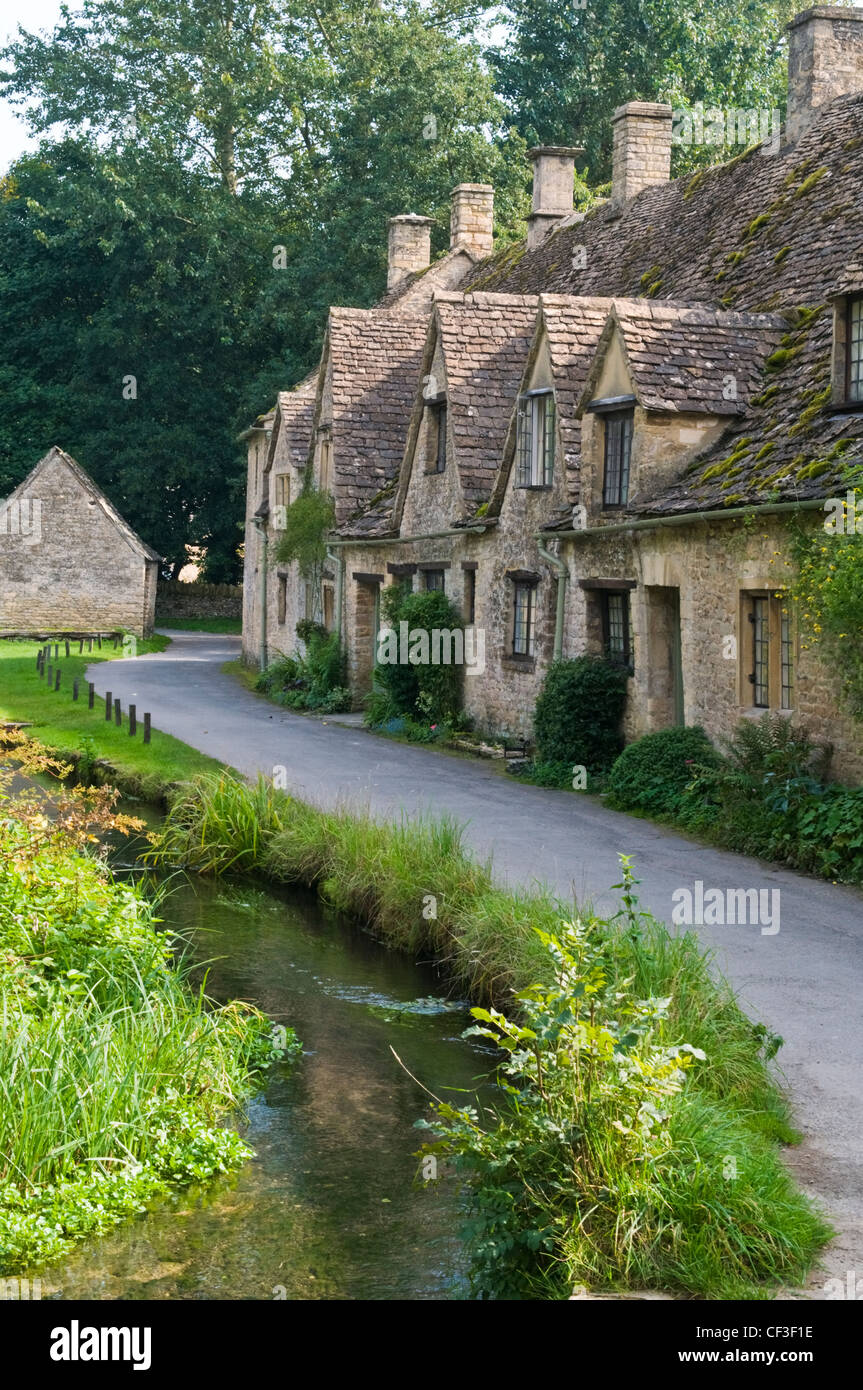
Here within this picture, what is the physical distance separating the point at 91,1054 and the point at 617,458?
13.1 meters

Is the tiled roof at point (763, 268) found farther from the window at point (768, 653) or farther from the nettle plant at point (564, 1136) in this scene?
the nettle plant at point (564, 1136)

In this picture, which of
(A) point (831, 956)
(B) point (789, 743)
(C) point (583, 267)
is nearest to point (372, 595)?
(C) point (583, 267)

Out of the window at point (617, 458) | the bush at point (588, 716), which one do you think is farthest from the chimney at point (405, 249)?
the bush at point (588, 716)

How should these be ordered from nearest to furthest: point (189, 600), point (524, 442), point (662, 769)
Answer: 1. point (662, 769)
2. point (524, 442)
3. point (189, 600)

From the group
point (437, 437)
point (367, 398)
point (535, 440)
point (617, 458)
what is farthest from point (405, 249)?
point (617, 458)

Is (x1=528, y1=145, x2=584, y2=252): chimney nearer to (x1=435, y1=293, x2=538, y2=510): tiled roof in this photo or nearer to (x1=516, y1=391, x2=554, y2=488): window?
(x1=435, y1=293, x2=538, y2=510): tiled roof

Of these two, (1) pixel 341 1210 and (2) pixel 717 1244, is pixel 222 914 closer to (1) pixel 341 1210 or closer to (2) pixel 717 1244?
(1) pixel 341 1210

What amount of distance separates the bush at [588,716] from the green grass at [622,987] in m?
4.49

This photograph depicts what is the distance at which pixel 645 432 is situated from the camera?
741 inches

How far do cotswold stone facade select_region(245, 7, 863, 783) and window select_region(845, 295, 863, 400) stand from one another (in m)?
0.02

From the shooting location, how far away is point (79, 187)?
50594 millimetres

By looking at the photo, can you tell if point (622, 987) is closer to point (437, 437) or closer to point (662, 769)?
point (662, 769)

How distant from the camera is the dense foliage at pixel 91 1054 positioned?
7945 millimetres

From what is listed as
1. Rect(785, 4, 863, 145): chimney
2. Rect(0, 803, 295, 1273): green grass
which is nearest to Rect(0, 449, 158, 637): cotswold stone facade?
Rect(785, 4, 863, 145): chimney
